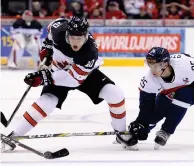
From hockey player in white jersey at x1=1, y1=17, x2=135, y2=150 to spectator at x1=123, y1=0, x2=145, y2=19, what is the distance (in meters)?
6.30

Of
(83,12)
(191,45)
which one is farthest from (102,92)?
(83,12)

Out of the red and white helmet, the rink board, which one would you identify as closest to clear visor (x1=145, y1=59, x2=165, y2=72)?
the red and white helmet

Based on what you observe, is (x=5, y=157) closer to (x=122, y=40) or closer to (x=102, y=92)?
(x=102, y=92)

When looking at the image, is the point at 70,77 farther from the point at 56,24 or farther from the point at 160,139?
the point at 160,139

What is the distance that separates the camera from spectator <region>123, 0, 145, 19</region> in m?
10.3

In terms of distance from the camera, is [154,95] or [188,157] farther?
[154,95]

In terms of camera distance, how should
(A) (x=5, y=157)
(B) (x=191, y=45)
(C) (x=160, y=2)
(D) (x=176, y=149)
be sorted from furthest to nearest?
(C) (x=160, y=2), (B) (x=191, y=45), (D) (x=176, y=149), (A) (x=5, y=157)

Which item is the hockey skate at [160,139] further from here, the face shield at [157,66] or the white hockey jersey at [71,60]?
the white hockey jersey at [71,60]

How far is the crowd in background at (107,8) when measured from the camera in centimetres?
1018

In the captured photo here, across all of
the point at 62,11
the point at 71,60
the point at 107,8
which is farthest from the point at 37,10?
the point at 71,60

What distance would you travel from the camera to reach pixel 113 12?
10.2 metres

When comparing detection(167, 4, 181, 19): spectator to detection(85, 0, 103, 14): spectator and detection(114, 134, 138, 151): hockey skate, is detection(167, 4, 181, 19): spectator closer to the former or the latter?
detection(85, 0, 103, 14): spectator

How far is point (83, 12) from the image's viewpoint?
10445 millimetres

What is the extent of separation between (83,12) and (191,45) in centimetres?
181
